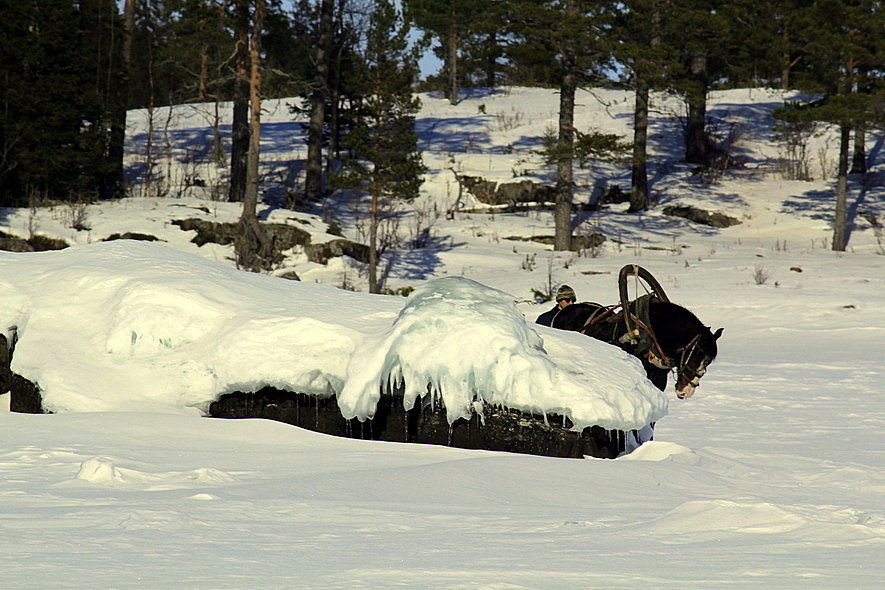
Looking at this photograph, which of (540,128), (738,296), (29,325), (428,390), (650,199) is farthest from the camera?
(540,128)

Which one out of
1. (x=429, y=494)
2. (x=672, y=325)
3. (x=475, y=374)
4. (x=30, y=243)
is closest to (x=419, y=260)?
(x=30, y=243)

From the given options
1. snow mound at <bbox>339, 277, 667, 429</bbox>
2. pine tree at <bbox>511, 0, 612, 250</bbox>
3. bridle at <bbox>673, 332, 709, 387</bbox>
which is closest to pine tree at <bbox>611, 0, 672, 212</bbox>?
pine tree at <bbox>511, 0, 612, 250</bbox>

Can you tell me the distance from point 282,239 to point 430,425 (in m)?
15.9

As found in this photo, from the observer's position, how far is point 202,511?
3623 mm

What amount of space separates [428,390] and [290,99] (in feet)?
136

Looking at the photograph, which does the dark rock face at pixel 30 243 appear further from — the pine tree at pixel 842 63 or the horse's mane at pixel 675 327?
the pine tree at pixel 842 63

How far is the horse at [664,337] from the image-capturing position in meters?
7.12

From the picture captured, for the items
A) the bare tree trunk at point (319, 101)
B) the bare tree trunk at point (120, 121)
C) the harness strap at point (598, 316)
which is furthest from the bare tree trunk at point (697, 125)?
the harness strap at point (598, 316)

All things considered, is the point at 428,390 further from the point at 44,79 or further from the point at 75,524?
the point at 44,79

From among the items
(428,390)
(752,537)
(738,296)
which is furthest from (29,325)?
(738,296)

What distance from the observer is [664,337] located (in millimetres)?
7289

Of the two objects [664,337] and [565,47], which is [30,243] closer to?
A: [565,47]

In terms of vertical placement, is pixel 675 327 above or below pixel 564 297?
below

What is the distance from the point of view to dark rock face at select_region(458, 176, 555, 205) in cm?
2933
